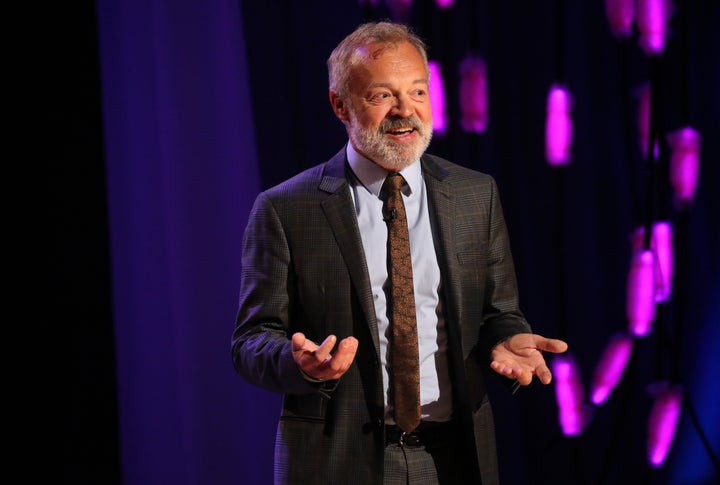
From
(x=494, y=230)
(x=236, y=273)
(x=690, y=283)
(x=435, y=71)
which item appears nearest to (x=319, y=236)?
(x=494, y=230)

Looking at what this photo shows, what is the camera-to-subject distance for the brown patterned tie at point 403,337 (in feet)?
4.87

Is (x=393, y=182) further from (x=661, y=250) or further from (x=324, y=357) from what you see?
(x=661, y=250)

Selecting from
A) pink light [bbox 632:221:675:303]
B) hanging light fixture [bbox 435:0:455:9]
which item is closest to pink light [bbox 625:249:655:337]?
pink light [bbox 632:221:675:303]

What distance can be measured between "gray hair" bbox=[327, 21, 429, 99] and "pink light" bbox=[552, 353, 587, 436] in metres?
1.50

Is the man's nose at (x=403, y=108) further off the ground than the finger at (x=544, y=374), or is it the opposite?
the man's nose at (x=403, y=108)

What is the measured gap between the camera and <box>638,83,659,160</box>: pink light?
269 cm

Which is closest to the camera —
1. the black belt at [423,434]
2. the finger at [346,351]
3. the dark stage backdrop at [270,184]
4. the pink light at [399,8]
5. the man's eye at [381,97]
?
the finger at [346,351]

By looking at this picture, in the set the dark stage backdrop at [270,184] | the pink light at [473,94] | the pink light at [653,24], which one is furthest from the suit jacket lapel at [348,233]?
the pink light at [653,24]

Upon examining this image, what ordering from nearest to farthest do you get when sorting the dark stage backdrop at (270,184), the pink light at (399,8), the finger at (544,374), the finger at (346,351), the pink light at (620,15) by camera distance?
the finger at (346,351), the finger at (544,374), the dark stage backdrop at (270,184), the pink light at (399,8), the pink light at (620,15)

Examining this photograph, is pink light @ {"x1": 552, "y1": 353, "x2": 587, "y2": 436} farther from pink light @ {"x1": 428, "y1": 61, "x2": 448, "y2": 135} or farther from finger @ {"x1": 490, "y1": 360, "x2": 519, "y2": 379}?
finger @ {"x1": 490, "y1": 360, "x2": 519, "y2": 379}

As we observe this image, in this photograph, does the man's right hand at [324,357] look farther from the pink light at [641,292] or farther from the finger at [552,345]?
the pink light at [641,292]

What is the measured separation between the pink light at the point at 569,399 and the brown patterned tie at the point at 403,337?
4.53ft

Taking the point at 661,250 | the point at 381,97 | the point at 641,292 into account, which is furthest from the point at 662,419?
the point at 381,97

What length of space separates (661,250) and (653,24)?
2.76ft
